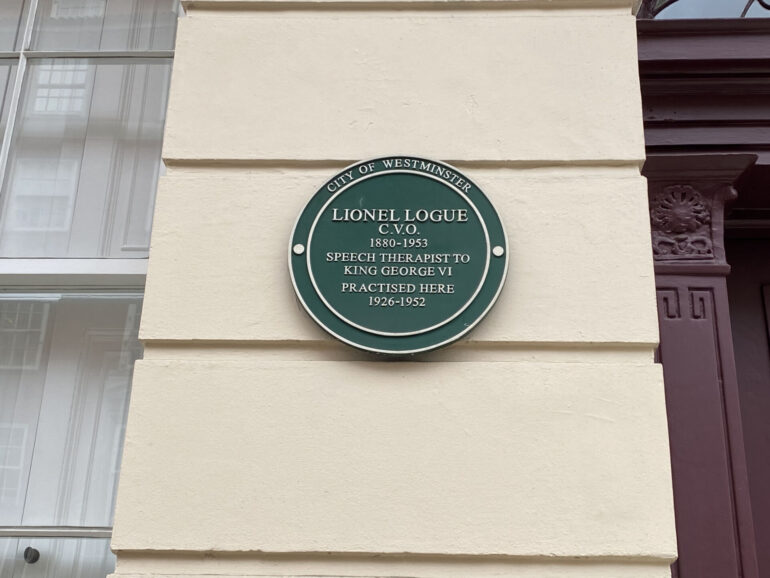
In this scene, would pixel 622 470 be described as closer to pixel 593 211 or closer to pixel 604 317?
pixel 604 317

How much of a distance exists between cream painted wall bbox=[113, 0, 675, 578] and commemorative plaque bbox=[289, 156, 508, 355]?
0.06 metres

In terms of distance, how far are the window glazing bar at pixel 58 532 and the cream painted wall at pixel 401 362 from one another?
1.74 ft

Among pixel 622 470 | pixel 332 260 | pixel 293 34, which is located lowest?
pixel 622 470

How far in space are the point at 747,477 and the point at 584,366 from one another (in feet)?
3.25

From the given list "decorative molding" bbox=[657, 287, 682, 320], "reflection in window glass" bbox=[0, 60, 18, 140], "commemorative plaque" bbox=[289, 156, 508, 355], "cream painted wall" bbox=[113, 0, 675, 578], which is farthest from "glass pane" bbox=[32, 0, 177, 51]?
"decorative molding" bbox=[657, 287, 682, 320]

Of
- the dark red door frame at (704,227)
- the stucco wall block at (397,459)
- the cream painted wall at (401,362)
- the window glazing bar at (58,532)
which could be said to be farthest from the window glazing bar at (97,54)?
the dark red door frame at (704,227)

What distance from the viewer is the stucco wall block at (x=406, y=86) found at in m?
2.82

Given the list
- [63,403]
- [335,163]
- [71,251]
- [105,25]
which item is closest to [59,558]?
[63,403]

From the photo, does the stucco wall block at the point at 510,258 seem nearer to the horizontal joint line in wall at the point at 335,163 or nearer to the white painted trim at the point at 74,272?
the horizontal joint line in wall at the point at 335,163

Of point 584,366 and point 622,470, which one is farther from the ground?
point 584,366

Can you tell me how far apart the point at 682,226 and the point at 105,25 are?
2.41 m

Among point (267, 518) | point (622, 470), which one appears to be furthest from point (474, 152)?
point (267, 518)

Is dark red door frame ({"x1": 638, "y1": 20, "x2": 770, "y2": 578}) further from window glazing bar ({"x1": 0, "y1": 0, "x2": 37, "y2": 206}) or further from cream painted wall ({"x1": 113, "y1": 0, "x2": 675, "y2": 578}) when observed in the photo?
window glazing bar ({"x1": 0, "y1": 0, "x2": 37, "y2": 206})

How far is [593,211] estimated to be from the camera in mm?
2721
